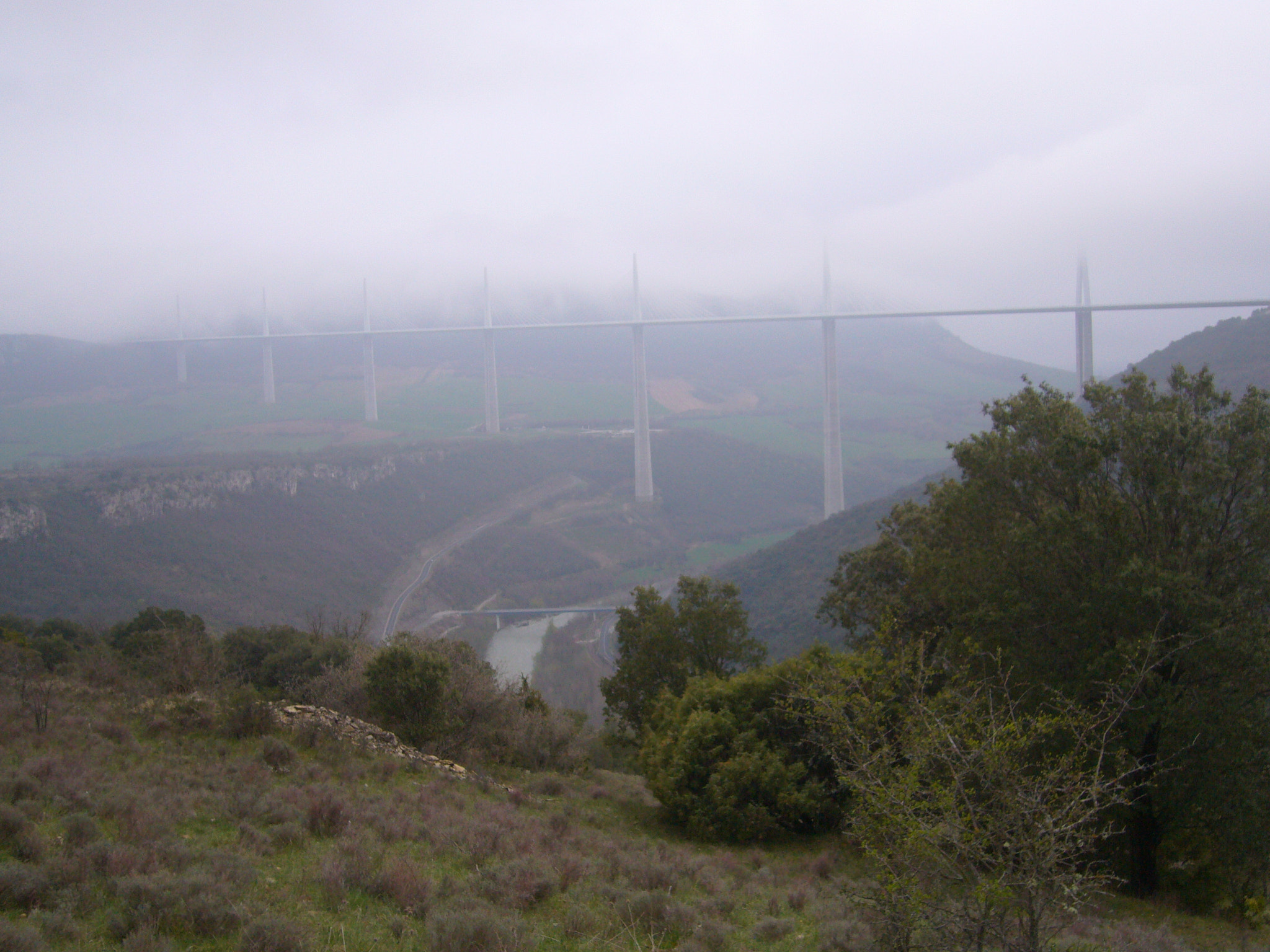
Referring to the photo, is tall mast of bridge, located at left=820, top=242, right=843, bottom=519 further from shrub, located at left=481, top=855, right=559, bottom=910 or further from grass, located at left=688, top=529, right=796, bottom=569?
shrub, located at left=481, top=855, right=559, bottom=910

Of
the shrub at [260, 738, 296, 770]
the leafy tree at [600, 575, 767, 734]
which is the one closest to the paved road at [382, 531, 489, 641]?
the leafy tree at [600, 575, 767, 734]

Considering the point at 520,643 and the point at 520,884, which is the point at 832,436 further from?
the point at 520,884

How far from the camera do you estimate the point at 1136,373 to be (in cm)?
1226

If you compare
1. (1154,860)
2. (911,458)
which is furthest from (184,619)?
(911,458)

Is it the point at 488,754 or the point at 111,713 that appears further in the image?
the point at 488,754

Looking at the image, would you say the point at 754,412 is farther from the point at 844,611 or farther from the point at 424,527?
the point at 844,611

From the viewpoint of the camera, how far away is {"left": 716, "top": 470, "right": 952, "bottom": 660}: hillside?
123 ft

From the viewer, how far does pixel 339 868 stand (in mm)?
6367

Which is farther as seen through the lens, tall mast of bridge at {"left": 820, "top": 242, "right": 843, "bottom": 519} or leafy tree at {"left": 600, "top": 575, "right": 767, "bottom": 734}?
tall mast of bridge at {"left": 820, "top": 242, "right": 843, "bottom": 519}

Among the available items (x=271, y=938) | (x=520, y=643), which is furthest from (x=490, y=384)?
(x=271, y=938)

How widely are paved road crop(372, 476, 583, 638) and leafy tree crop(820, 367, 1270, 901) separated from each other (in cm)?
3516

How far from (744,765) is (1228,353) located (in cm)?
5601

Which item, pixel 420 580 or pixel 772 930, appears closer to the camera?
pixel 772 930

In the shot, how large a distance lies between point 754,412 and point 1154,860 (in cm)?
9012
